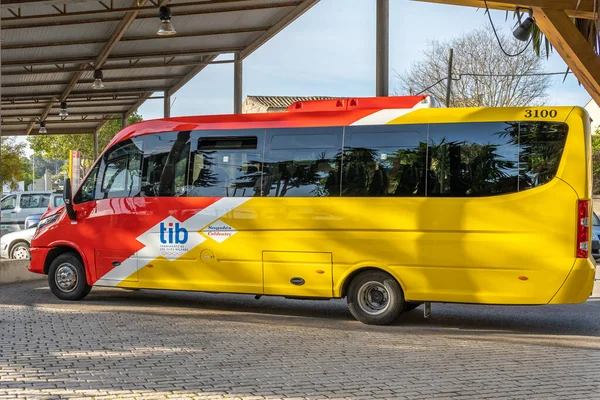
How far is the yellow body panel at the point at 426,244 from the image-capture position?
9867 mm

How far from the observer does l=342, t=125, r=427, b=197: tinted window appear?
10.6m

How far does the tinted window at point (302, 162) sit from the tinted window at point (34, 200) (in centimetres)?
1860

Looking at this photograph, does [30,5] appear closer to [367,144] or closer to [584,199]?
[367,144]

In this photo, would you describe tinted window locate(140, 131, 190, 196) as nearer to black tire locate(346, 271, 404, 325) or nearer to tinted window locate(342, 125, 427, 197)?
tinted window locate(342, 125, 427, 197)

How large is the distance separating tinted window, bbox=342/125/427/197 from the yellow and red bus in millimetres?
18

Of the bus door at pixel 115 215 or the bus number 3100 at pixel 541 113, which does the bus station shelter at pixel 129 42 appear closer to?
the bus number 3100 at pixel 541 113

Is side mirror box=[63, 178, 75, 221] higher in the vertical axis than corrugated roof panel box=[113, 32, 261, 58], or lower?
lower

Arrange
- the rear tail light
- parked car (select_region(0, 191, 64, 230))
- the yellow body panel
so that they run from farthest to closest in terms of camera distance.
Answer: parked car (select_region(0, 191, 64, 230)), the yellow body panel, the rear tail light

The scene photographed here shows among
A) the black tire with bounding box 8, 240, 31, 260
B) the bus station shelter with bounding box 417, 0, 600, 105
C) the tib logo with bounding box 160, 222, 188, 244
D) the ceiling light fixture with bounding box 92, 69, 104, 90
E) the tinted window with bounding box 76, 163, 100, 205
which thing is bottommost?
the black tire with bounding box 8, 240, 31, 260

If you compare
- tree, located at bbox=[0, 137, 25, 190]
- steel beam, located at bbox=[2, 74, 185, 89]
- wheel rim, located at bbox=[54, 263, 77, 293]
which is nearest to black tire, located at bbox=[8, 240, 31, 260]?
wheel rim, located at bbox=[54, 263, 77, 293]

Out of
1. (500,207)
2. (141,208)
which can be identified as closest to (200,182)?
(141,208)

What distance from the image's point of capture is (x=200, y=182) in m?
11.8

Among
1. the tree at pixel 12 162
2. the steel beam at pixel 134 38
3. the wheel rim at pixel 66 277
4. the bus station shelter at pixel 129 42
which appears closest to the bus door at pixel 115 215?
the wheel rim at pixel 66 277

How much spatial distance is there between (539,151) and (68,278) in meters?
7.33
